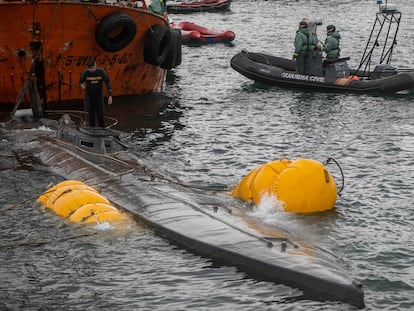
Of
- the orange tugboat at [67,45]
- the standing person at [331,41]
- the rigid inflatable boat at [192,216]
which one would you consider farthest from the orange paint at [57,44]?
the standing person at [331,41]

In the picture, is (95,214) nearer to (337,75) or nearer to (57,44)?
(57,44)

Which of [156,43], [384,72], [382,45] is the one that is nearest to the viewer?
[156,43]

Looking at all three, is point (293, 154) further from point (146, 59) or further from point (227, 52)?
point (227, 52)

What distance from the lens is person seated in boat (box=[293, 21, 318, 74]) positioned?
24.1 meters

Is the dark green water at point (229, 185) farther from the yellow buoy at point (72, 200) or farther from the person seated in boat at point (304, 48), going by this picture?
the person seated in boat at point (304, 48)

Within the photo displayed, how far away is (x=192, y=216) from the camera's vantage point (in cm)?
1191

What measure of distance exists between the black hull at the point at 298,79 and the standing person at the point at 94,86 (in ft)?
27.9

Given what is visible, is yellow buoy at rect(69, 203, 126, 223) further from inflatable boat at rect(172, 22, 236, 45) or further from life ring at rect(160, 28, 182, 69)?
inflatable boat at rect(172, 22, 236, 45)

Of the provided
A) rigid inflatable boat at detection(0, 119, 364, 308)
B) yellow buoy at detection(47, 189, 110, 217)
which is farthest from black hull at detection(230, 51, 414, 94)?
yellow buoy at detection(47, 189, 110, 217)

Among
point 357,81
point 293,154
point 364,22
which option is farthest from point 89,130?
point 364,22

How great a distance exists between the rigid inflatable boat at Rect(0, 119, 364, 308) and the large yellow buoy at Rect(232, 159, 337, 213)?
0.66 metres

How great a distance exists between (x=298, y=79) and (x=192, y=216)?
13.5 metres

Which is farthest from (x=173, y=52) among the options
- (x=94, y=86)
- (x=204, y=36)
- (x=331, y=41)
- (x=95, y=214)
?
(x=204, y=36)

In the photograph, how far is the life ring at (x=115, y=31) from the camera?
821 inches
